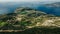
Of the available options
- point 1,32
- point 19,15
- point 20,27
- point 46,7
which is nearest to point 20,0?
point 19,15

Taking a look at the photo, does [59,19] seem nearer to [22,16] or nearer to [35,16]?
[35,16]

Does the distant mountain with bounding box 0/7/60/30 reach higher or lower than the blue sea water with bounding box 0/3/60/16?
lower

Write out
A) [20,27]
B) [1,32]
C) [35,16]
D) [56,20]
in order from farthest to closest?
[35,16] < [56,20] < [20,27] < [1,32]

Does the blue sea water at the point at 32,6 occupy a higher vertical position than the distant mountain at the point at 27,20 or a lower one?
higher

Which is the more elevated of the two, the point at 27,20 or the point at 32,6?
the point at 32,6

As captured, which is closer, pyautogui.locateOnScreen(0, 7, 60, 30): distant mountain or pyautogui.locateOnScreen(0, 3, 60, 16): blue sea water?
pyautogui.locateOnScreen(0, 7, 60, 30): distant mountain

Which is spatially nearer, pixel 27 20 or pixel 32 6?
pixel 27 20

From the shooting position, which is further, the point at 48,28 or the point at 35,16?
the point at 35,16

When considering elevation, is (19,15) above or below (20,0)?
below

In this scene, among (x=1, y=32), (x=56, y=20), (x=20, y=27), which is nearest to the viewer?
(x=1, y=32)

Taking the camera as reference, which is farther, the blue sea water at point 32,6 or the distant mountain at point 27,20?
the blue sea water at point 32,6
